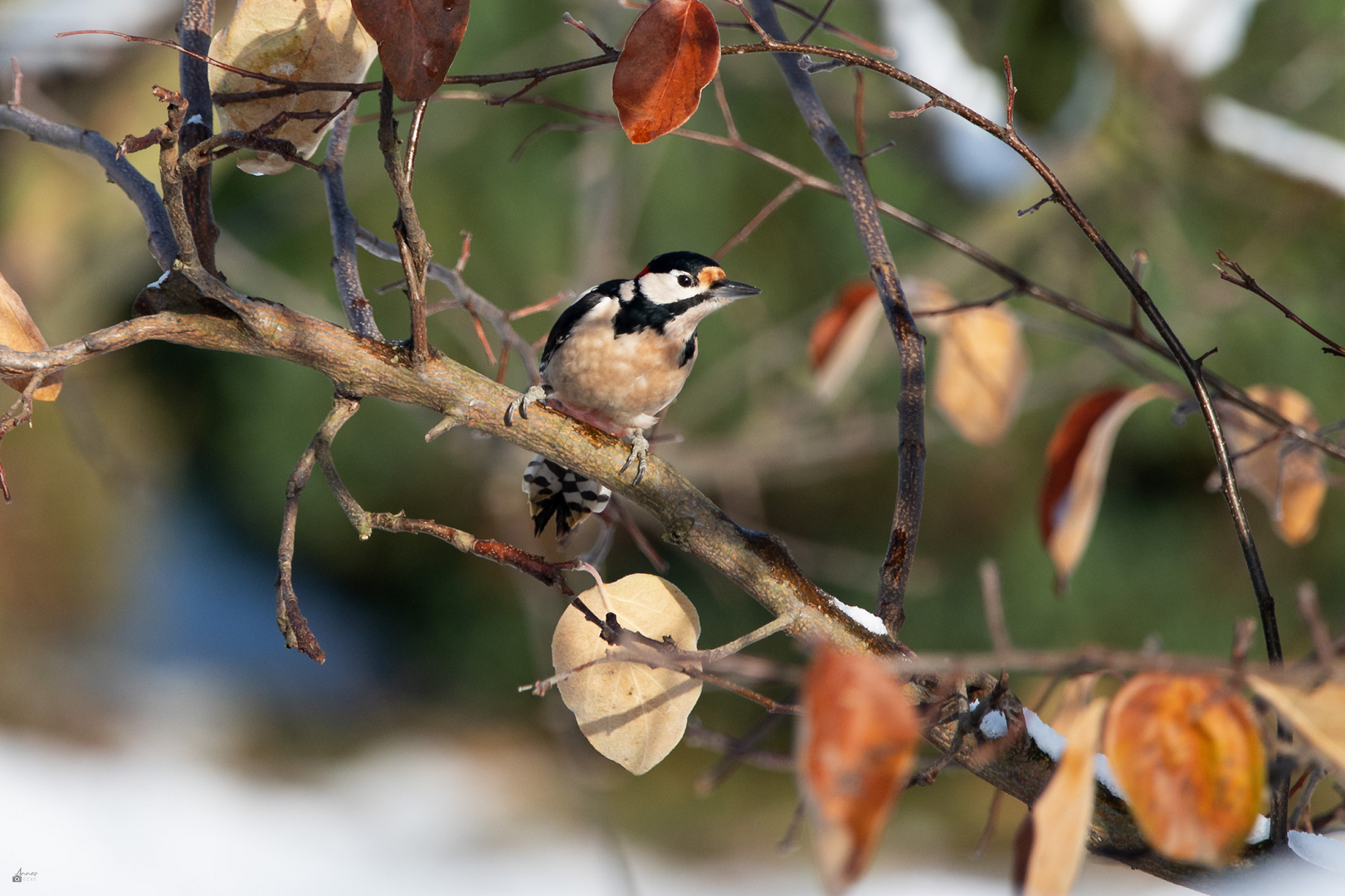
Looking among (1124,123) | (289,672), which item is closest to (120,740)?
(289,672)

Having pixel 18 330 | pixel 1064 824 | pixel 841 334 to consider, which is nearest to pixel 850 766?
pixel 1064 824

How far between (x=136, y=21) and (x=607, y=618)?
2313 millimetres

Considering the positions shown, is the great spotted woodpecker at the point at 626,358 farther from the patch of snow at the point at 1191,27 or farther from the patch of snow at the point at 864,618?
the patch of snow at the point at 1191,27

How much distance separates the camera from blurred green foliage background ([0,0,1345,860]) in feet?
8.60

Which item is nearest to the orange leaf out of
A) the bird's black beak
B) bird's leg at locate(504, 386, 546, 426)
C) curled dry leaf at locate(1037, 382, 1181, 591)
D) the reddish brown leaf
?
the reddish brown leaf

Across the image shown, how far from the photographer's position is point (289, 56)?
0.78 metres

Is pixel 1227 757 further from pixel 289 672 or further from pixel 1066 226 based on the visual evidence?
pixel 289 672

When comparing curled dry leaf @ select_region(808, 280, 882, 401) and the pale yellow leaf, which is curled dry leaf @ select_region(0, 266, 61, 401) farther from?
the pale yellow leaf

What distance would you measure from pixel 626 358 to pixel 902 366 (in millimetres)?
524

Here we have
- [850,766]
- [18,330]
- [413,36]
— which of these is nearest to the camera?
[850,766]

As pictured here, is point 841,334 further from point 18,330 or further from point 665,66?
point 18,330

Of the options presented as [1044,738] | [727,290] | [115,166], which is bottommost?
[1044,738]

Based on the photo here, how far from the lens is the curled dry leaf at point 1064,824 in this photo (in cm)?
48

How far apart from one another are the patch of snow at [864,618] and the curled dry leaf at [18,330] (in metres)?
0.61
